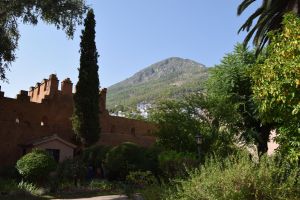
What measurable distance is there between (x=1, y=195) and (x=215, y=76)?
1707cm

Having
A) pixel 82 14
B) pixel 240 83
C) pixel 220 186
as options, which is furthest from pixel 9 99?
pixel 220 186

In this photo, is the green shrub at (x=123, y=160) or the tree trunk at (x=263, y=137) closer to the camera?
the green shrub at (x=123, y=160)

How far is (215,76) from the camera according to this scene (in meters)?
29.5

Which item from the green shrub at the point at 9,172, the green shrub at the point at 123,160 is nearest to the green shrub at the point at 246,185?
the green shrub at the point at 123,160

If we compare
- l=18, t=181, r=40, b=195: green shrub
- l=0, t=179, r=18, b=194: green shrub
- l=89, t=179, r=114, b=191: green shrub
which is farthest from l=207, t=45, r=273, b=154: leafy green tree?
l=0, t=179, r=18, b=194: green shrub

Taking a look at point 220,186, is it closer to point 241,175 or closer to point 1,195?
point 241,175

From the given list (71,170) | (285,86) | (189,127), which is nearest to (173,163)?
(71,170)

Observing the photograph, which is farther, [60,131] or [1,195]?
[60,131]

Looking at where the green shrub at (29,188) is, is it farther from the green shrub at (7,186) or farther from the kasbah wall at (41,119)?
the kasbah wall at (41,119)

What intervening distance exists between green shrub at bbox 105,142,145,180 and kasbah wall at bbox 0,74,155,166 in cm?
608

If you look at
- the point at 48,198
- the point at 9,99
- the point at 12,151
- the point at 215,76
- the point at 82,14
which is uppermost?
the point at 82,14

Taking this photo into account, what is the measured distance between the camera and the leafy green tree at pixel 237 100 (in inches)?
1107

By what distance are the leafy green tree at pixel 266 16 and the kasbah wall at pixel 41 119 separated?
1265 cm

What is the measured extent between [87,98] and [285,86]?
18.4 metres
